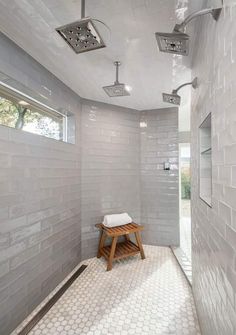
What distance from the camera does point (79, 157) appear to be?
2.57 metres

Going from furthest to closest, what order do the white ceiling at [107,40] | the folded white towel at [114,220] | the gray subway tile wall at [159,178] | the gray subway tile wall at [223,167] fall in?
the gray subway tile wall at [159,178] → the folded white towel at [114,220] → the white ceiling at [107,40] → the gray subway tile wall at [223,167]

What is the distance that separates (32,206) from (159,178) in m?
1.98

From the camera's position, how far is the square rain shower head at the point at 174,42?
99 centimetres

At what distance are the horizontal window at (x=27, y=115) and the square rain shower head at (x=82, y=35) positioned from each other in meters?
0.84

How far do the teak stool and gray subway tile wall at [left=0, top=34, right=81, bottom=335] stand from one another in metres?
0.40

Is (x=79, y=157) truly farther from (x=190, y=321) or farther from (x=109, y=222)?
(x=190, y=321)

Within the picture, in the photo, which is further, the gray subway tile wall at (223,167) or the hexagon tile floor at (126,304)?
the hexagon tile floor at (126,304)

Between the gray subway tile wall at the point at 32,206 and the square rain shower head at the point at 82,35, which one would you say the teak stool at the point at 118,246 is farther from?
the square rain shower head at the point at 82,35

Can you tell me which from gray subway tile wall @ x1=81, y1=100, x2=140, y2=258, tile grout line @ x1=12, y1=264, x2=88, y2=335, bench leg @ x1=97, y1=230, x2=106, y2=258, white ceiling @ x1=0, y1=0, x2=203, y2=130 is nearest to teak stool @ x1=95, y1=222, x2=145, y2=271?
bench leg @ x1=97, y1=230, x2=106, y2=258

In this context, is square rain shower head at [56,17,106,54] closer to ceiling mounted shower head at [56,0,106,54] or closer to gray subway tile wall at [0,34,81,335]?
ceiling mounted shower head at [56,0,106,54]

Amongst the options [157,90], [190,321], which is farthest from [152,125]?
[190,321]

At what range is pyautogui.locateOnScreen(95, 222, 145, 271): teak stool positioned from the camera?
2.33m

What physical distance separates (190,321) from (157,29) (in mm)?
2274

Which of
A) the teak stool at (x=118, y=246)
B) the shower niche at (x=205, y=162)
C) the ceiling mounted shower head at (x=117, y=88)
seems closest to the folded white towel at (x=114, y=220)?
the teak stool at (x=118, y=246)
